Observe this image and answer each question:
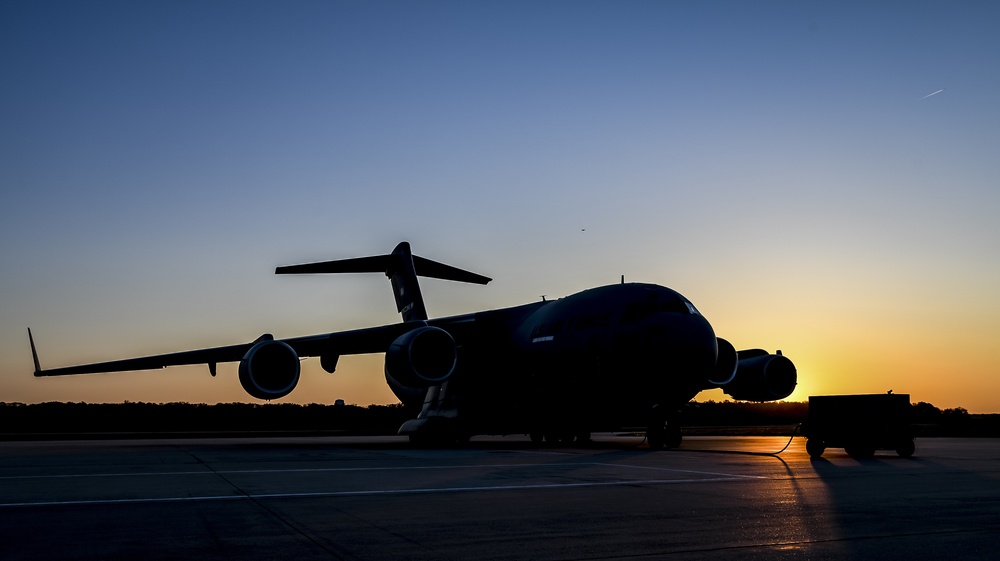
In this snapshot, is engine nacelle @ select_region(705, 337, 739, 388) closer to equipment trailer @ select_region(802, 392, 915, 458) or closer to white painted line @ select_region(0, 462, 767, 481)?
equipment trailer @ select_region(802, 392, 915, 458)

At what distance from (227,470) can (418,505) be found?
20.7 ft

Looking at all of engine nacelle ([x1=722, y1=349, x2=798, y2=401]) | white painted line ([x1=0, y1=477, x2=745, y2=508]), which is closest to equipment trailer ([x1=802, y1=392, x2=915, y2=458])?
engine nacelle ([x1=722, y1=349, x2=798, y2=401])

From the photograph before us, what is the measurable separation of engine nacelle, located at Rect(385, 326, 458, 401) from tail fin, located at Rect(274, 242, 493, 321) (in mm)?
5948

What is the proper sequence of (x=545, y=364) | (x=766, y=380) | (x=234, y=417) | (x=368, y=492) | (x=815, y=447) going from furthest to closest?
(x=234, y=417) < (x=766, y=380) < (x=545, y=364) < (x=815, y=447) < (x=368, y=492)

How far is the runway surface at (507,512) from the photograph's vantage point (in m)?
5.89

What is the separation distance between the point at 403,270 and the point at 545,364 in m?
9.16

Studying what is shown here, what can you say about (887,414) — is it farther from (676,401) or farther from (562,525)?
(562,525)

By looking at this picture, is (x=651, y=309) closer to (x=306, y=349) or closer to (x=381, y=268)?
(x=306, y=349)

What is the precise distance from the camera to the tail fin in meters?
28.6

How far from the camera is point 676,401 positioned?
773 inches

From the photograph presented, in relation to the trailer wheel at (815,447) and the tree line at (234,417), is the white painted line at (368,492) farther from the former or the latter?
the tree line at (234,417)

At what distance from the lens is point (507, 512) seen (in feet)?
25.7

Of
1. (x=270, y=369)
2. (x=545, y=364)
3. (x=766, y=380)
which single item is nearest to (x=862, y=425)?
(x=766, y=380)

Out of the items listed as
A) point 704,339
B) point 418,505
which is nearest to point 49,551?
point 418,505
